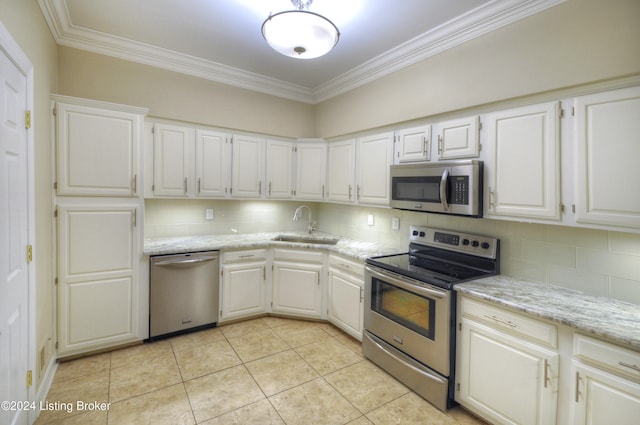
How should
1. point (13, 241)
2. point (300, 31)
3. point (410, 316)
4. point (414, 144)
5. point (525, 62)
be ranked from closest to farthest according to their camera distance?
1. point (13, 241)
2. point (300, 31)
3. point (525, 62)
4. point (410, 316)
5. point (414, 144)

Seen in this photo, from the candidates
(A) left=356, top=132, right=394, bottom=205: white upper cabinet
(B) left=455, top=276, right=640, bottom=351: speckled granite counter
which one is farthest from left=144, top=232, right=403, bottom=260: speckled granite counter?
(B) left=455, top=276, right=640, bottom=351: speckled granite counter

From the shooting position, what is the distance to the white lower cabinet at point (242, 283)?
328 centimetres

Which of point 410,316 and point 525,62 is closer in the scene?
point 525,62

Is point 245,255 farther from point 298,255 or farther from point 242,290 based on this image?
point 298,255

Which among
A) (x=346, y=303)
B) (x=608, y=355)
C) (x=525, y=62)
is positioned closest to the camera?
(x=608, y=355)

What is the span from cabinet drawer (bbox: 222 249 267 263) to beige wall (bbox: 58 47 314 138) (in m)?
1.48

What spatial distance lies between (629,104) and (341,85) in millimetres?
2705

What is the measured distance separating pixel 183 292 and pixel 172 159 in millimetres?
1369

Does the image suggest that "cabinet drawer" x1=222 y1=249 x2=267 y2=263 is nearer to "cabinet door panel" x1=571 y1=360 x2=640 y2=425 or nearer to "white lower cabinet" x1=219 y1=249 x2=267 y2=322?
"white lower cabinet" x1=219 y1=249 x2=267 y2=322

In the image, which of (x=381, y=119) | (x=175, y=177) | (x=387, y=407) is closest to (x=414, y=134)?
(x=381, y=119)

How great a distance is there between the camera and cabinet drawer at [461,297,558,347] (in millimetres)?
1650

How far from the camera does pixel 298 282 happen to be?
3.44 meters

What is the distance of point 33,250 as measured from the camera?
6.26ft

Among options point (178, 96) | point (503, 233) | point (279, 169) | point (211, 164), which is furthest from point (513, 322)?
point (178, 96)
